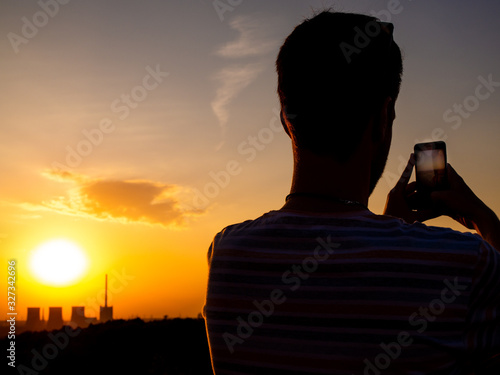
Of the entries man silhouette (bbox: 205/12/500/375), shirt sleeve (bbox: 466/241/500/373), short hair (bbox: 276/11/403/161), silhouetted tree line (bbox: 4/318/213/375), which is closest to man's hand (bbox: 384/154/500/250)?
man silhouette (bbox: 205/12/500/375)

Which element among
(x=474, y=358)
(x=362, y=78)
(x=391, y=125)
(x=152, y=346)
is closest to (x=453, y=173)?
(x=391, y=125)

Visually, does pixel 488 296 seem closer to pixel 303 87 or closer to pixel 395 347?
pixel 395 347

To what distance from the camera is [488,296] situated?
1.65m

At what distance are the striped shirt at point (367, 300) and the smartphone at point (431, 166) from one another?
0.64 metres

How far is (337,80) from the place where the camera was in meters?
1.89

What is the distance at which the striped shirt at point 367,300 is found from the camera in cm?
160

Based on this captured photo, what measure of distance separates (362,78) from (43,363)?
344 inches

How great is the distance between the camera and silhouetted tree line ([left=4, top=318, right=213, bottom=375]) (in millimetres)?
8766

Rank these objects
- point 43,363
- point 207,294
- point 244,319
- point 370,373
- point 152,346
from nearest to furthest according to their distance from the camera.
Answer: point 370,373 < point 244,319 < point 207,294 < point 43,363 < point 152,346
